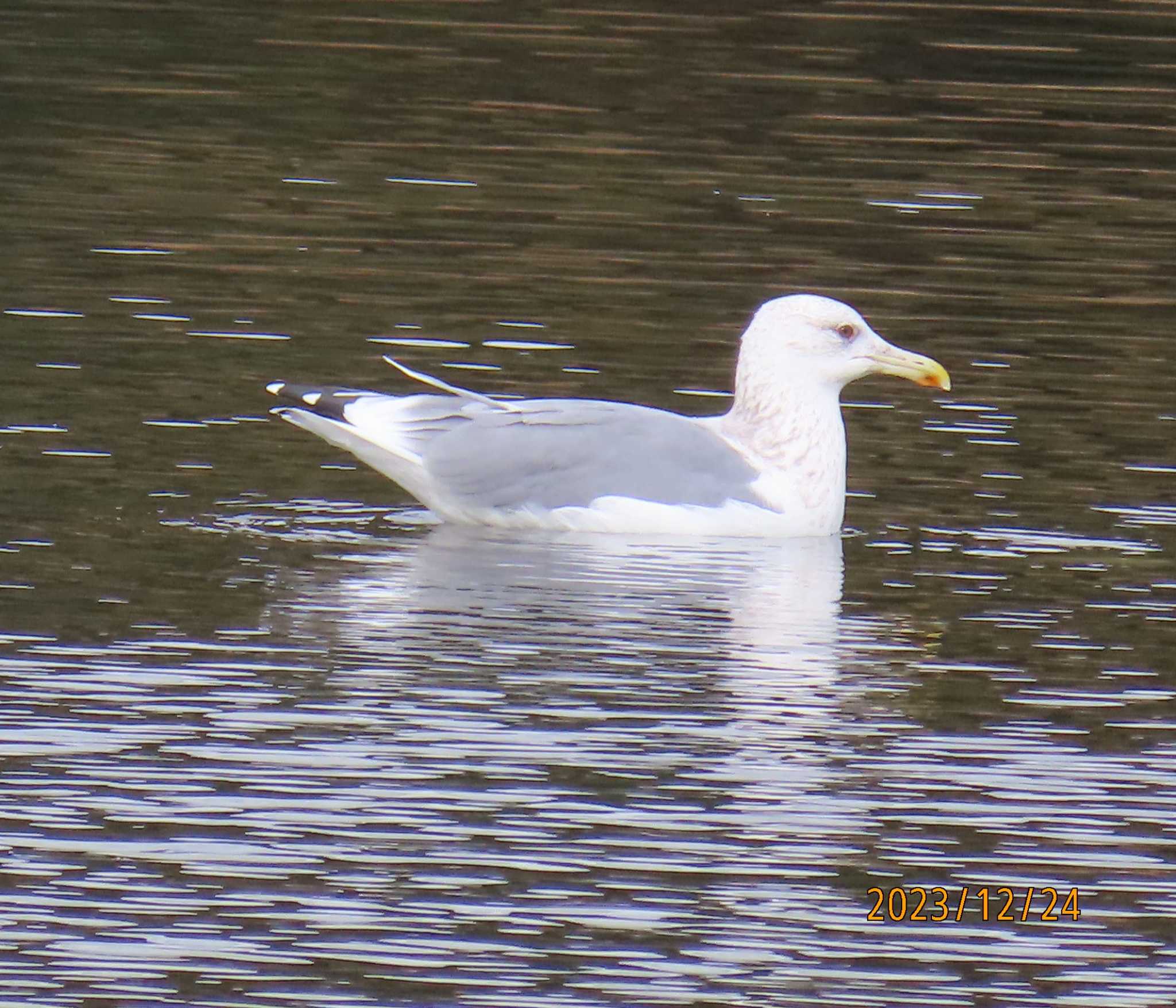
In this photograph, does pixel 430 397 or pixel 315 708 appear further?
pixel 430 397

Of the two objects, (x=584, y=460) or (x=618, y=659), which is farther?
(x=584, y=460)

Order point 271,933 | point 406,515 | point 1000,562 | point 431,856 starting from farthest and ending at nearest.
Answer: point 406,515 < point 1000,562 < point 431,856 < point 271,933

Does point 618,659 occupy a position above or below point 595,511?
below

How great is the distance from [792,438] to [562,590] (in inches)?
60.9

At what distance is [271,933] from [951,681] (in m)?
2.94

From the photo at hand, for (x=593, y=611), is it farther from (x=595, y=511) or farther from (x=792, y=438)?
(x=792, y=438)

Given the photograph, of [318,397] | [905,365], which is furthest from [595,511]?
[905,365]

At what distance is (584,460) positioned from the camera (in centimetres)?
1098

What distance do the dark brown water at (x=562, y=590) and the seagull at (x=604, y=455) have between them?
5.8 inches

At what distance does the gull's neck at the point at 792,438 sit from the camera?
1119 centimetres

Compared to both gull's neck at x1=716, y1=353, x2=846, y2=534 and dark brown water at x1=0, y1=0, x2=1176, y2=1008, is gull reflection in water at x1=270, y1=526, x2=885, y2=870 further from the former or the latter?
gull's neck at x1=716, y1=353, x2=846, y2=534

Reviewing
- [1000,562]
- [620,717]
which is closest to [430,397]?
[1000,562]

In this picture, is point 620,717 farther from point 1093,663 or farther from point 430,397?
point 430,397

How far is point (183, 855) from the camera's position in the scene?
7469mm
